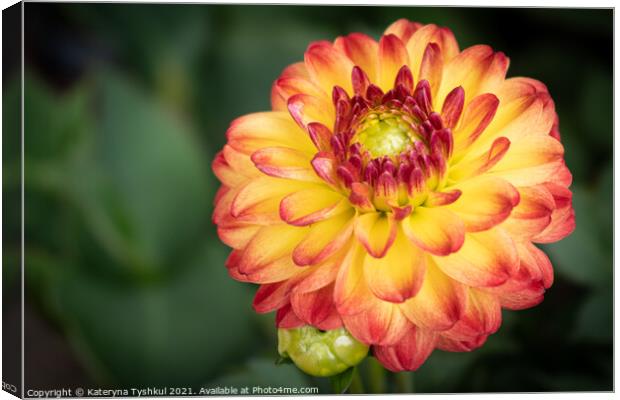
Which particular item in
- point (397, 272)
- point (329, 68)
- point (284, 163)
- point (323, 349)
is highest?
point (329, 68)

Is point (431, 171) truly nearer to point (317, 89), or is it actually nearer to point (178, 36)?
point (317, 89)

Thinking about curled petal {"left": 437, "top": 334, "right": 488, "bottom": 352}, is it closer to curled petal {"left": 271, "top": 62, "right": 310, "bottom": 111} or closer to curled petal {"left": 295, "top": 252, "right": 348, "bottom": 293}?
curled petal {"left": 295, "top": 252, "right": 348, "bottom": 293}

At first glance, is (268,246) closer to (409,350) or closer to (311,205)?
(311,205)

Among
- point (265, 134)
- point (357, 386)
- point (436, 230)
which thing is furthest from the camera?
point (357, 386)

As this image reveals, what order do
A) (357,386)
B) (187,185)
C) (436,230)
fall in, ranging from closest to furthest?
1. (436,230)
2. (357,386)
3. (187,185)

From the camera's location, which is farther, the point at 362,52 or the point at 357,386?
the point at 357,386

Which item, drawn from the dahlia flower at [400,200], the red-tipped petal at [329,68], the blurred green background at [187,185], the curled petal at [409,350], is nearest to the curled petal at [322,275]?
the dahlia flower at [400,200]

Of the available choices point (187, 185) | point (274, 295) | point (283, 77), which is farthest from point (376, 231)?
point (187, 185)

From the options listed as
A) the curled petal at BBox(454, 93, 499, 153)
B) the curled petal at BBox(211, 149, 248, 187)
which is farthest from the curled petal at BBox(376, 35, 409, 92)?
the curled petal at BBox(211, 149, 248, 187)
